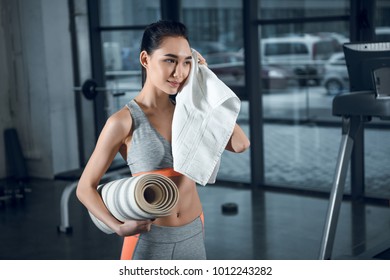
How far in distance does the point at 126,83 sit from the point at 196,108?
385cm

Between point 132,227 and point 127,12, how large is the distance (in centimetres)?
386

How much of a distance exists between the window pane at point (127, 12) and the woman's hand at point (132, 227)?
3.81 metres

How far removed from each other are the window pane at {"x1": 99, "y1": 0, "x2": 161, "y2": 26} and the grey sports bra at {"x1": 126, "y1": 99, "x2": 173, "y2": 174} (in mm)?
3669

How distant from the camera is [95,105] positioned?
502 centimetres

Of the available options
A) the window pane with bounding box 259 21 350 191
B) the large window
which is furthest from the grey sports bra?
the window pane with bounding box 259 21 350 191

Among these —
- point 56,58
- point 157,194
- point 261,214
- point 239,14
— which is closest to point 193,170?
point 157,194

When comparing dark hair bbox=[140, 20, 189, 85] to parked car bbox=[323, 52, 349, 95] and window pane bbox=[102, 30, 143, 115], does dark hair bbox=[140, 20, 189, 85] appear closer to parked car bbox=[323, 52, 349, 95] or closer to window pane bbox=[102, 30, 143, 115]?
parked car bbox=[323, 52, 349, 95]

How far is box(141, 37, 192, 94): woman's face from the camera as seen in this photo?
1.32 metres

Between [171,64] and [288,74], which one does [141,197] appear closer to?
[171,64]

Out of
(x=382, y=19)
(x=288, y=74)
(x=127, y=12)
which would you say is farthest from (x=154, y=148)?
(x=127, y=12)

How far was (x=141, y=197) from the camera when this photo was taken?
120 cm

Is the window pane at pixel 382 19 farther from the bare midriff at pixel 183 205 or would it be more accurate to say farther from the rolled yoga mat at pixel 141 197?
the rolled yoga mat at pixel 141 197

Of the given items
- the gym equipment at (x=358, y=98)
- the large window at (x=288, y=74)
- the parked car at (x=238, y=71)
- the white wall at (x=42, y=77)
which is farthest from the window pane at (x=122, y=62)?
the gym equipment at (x=358, y=98)

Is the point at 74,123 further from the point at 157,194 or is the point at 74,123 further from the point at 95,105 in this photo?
the point at 157,194
